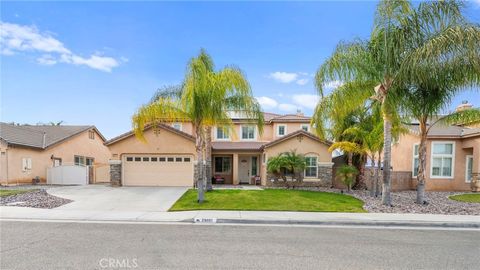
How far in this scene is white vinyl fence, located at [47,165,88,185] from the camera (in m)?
21.5

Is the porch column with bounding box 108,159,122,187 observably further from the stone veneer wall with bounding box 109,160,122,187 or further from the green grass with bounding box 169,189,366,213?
the green grass with bounding box 169,189,366,213

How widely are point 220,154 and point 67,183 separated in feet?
39.5

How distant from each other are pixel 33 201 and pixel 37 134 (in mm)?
14345

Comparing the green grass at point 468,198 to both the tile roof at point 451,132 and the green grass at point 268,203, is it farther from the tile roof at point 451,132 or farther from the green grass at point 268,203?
the green grass at point 268,203

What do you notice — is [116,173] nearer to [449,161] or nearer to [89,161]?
[89,161]

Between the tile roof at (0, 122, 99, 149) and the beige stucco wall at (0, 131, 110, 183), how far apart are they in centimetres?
39

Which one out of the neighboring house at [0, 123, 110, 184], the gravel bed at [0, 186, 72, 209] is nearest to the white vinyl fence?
the neighboring house at [0, 123, 110, 184]

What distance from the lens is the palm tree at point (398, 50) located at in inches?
407

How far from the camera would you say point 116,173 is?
62.5 feet

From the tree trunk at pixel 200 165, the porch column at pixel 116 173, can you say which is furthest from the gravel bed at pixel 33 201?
the tree trunk at pixel 200 165

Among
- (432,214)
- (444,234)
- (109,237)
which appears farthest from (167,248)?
(432,214)

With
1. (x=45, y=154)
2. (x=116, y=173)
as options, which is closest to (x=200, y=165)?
(x=116, y=173)

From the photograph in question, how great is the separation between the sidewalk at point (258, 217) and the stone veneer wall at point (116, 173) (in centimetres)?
802

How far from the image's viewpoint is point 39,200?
12742 millimetres
